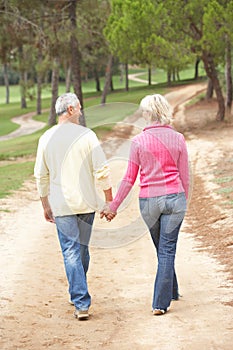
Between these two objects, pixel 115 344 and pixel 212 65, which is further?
pixel 212 65

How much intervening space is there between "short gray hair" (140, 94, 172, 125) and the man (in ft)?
1.84

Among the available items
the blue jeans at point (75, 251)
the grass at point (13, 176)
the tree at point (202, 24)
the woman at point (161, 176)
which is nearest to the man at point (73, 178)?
the blue jeans at point (75, 251)

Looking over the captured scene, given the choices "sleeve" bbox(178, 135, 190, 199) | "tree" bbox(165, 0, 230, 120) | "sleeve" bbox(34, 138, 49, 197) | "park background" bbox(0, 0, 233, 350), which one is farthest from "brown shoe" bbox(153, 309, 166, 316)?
"tree" bbox(165, 0, 230, 120)

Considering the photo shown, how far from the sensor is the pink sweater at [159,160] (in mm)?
6895

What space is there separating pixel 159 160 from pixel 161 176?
15 cm

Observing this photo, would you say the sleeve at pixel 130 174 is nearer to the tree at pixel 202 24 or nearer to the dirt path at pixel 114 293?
the dirt path at pixel 114 293

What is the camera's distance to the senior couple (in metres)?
6.91

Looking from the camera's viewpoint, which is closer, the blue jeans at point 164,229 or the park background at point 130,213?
the park background at point 130,213

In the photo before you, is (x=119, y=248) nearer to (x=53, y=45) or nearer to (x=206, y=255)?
(x=206, y=255)

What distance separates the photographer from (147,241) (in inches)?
470

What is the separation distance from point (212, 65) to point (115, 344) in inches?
1048

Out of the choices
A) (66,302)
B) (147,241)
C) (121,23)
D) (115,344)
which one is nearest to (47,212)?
(66,302)

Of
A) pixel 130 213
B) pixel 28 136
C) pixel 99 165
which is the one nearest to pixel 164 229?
pixel 99 165

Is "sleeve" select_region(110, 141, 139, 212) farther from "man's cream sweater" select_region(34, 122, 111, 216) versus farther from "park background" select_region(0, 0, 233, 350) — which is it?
"park background" select_region(0, 0, 233, 350)
